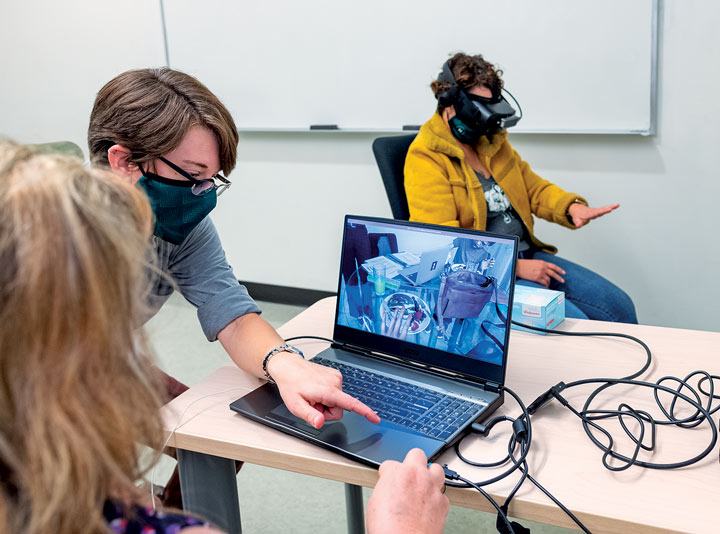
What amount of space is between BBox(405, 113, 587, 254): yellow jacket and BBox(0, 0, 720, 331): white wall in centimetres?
46

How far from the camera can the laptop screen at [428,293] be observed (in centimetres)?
104

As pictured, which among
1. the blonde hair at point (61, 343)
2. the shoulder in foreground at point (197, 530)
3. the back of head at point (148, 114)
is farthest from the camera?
the back of head at point (148, 114)

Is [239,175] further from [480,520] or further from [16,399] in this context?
[16,399]

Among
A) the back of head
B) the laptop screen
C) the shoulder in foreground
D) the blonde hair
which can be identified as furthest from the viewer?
the back of head

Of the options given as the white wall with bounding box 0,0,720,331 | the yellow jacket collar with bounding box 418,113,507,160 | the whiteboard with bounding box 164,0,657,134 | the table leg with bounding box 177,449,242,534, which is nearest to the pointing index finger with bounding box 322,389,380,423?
the table leg with bounding box 177,449,242,534

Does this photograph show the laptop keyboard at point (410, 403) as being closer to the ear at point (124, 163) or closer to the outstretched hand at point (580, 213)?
the ear at point (124, 163)

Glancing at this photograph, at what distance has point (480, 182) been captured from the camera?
211 cm

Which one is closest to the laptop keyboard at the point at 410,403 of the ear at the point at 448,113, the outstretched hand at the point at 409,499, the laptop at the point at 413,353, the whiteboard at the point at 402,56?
the laptop at the point at 413,353

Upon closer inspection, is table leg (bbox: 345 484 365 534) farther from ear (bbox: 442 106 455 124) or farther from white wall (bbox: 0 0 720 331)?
white wall (bbox: 0 0 720 331)

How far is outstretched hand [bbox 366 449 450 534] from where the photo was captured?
30.2 inches

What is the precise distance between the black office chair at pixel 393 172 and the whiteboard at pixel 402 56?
80 cm

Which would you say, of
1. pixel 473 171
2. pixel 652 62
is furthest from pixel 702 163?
pixel 473 171

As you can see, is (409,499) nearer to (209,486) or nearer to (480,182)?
(209,486)

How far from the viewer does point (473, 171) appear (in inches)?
82.9
